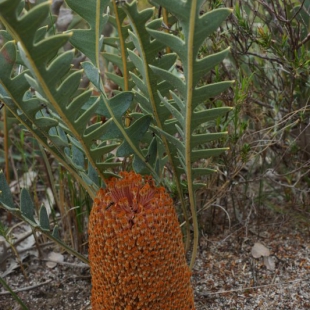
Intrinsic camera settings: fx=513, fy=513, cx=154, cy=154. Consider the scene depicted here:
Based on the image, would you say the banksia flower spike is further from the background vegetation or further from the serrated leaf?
the background vegetation

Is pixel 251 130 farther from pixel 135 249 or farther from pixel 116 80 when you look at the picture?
pixel 135 249

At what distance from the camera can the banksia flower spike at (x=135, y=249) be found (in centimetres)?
105

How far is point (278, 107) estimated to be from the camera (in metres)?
1.55

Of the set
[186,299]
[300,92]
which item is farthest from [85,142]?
[300,92]

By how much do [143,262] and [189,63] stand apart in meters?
0.42

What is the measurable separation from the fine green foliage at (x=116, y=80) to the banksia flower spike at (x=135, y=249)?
107 mm

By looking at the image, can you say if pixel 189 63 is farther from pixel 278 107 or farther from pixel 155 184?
pixel 278 107

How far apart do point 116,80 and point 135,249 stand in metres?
0.52

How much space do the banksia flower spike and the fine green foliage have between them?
0.11 m

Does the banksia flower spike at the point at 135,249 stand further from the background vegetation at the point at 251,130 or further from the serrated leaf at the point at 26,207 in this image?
the background vegetation at the point at 251,130

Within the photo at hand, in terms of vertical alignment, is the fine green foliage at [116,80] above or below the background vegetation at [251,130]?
above

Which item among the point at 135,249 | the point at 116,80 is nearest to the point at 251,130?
the point at 116,80

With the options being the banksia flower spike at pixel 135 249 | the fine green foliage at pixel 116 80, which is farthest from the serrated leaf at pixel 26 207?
the banksia flower spike at pixel 135 249

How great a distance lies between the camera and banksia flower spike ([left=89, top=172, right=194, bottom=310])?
105 centimetres
